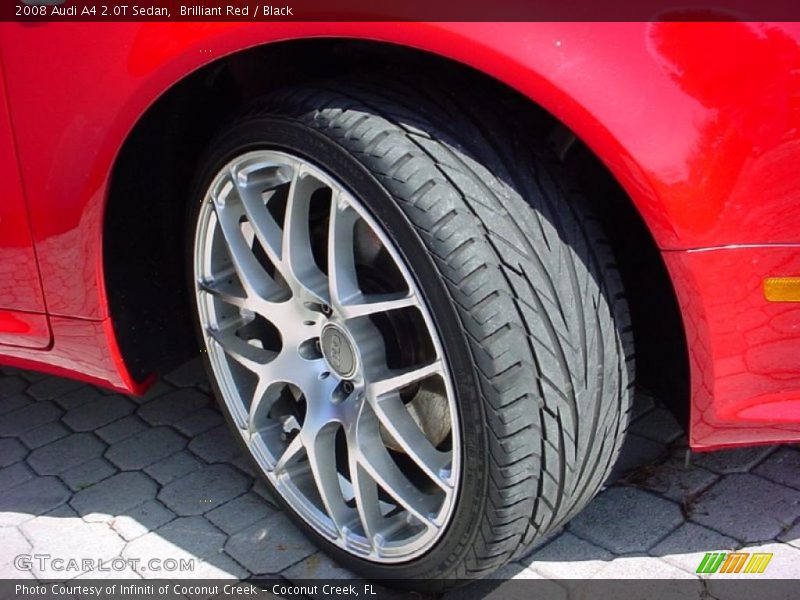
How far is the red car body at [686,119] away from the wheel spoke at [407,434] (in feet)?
1.60

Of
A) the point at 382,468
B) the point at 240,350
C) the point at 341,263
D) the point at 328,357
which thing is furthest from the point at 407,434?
the point at 240,350

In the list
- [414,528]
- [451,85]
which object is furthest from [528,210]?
[414,528]

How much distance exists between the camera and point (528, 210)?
174cm

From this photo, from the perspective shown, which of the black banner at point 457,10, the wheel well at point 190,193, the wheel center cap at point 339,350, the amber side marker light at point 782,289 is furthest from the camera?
the wheel center cap at point 339,350

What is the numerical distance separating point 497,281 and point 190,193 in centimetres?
88

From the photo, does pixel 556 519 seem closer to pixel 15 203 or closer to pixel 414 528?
pixel 414 528

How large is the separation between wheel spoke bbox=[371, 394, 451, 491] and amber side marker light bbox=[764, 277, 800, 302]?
68cm

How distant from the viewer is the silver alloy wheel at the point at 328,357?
1973 mm

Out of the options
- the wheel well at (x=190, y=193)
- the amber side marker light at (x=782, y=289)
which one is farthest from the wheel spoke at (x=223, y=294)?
the amber side marker light at (x=782, y=289)

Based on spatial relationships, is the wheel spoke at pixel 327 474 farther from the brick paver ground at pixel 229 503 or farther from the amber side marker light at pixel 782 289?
the amber side marker light at pixel 782 289

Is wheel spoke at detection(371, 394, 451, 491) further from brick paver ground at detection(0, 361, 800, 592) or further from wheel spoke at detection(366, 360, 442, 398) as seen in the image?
brick paver ground at detection(0, 361, 800, 592)

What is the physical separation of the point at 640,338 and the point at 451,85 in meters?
0.64

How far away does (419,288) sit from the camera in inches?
69.9

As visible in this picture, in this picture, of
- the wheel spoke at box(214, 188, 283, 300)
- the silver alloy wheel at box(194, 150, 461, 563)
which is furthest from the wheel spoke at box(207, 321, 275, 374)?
the wheel spoke at box(214, 188, 283, 300)
